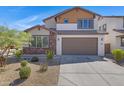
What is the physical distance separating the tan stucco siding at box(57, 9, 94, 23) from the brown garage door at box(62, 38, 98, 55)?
3.15m

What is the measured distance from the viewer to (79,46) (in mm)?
26344

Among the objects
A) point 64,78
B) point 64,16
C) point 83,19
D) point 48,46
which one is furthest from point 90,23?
point 64,78

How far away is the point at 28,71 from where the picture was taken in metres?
12.3

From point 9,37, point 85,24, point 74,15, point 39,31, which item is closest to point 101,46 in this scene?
point 85,24

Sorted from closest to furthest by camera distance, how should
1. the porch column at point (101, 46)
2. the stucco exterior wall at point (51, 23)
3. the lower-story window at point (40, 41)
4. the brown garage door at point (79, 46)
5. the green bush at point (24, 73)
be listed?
the green bush at point (24, 73)
the porch column at point (101, 46)
the brown garage door at point (79, 46)
the lower-story window at point (40, 41)
the stucco exterior wall at point (51, 23)

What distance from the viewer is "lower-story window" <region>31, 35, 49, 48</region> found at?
87.5 ft

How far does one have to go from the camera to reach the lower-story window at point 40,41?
26.7 metres

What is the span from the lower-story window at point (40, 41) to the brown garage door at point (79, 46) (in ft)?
7.33

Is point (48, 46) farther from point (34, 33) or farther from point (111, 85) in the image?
point (111, 85)

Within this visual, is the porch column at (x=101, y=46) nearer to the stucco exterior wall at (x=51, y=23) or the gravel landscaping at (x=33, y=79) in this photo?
the stucco exterior wall at (x=51, y=23)

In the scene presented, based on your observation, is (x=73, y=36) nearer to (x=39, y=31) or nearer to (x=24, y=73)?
(x=39, y=31)

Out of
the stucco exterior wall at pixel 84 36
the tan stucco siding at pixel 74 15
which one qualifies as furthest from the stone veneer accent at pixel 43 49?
the tan stucco siding at pixel 74 15

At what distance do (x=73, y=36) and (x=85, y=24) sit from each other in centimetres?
303
